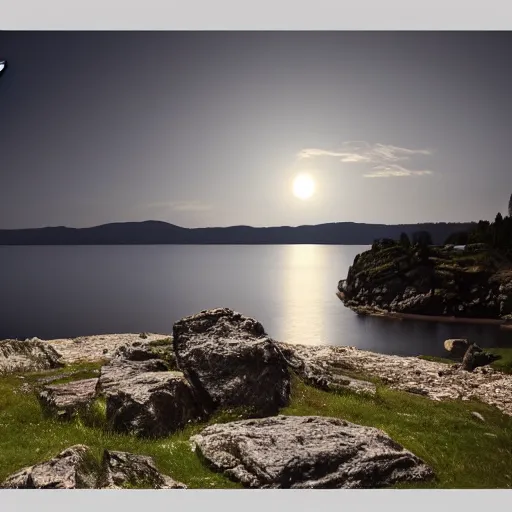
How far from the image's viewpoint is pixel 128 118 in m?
13.2

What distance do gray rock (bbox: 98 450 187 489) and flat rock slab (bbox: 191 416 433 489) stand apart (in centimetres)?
98

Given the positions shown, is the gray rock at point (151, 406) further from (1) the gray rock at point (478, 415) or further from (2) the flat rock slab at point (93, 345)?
(1) the gray rock at point (478, 415)

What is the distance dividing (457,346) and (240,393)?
20.8ft

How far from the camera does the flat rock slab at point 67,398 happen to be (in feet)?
36.6

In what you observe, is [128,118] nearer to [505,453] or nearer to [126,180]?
[126,180]

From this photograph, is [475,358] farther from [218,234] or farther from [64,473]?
[64,473]

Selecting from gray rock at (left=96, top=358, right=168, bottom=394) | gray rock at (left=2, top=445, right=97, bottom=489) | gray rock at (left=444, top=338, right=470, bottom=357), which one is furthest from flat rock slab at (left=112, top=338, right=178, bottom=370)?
gray rock at (left=444, top=338, right=470, bottom=357)

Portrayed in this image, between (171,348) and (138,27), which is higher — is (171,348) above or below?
below

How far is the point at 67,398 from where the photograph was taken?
449 inches

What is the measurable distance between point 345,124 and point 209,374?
7268 millimetres

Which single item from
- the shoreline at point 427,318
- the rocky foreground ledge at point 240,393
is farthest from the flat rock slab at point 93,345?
the shoreline at point 427,318

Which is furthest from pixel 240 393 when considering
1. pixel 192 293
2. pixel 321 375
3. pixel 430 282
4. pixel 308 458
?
pixel 430 282

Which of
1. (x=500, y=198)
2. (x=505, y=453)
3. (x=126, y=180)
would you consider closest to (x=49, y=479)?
(x=126, y=180)

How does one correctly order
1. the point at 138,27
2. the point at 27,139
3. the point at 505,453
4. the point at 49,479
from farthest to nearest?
the point at 27,139 → the point at 138,27 → the point at 505,453 → the point at 49,479
